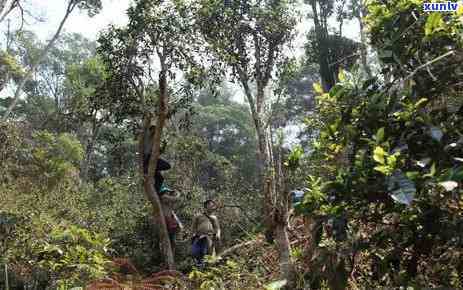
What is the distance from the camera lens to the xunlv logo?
91.4 inches

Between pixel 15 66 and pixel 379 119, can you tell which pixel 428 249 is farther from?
pixel 15 66

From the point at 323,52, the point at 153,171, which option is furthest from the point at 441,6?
the point at 323,52

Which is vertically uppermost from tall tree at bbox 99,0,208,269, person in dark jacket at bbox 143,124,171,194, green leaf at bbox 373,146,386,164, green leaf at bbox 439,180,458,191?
tall tree at bbox 99,0,208,269

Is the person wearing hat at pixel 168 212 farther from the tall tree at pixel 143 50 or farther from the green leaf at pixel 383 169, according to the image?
the green leaf at pixel 383 169

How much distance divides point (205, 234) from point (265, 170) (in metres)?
1.14

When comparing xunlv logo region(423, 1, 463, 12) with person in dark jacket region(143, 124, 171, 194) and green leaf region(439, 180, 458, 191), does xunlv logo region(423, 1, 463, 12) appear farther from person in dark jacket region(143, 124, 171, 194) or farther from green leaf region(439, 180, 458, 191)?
person in dark jacket region(143, 124, 171, 194)

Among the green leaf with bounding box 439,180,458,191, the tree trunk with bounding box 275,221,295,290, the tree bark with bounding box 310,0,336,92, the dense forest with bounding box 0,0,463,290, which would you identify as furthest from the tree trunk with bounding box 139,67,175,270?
the tree bark with bounding box 310,0,336,92

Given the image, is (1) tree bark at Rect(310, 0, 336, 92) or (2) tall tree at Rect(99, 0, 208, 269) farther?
(1) tree bark at Rect(310, 0, 336, 92)

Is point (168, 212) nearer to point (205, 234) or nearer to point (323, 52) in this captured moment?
point (205, 234)

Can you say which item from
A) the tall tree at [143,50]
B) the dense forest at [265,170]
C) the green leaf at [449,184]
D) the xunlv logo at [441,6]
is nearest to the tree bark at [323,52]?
the dense forest at [265,170]

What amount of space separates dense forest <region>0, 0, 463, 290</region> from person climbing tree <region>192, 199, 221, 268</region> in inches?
0.8

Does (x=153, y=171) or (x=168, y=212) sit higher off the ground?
(x=153, y=171)

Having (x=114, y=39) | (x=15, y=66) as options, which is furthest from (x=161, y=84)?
(x=15, y=66)

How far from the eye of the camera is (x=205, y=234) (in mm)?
6676
